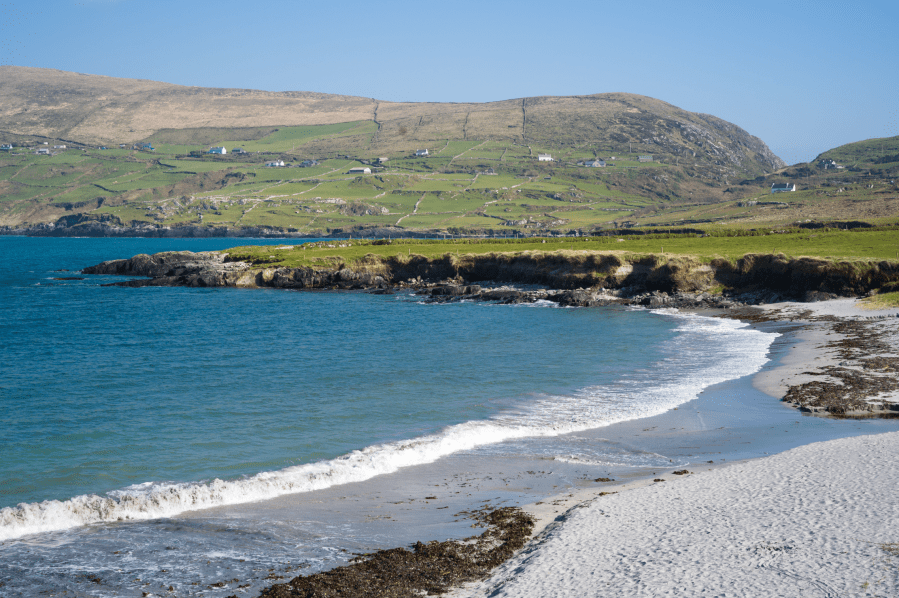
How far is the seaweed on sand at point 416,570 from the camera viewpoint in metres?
11.4

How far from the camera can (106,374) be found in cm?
3256

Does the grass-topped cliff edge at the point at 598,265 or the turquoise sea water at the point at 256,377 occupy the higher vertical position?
the grass-topped cliff edge at the point at 598,265

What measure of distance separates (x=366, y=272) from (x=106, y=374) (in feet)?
159

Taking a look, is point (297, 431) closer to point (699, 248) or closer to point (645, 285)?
point (645, 285)

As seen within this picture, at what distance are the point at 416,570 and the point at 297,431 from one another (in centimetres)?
1135

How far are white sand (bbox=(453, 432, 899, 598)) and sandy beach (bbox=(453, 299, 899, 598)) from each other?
0.9 inches

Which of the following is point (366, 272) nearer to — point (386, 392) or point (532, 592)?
point (386, 392)

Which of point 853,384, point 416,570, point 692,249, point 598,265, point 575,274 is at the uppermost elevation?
point 692,249

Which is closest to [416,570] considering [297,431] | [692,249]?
[297,431]

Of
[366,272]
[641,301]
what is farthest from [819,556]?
[366,272]

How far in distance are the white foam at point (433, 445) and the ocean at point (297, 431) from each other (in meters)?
0.07

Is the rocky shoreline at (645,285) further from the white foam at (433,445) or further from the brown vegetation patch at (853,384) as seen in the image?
the white foam at (433,445)

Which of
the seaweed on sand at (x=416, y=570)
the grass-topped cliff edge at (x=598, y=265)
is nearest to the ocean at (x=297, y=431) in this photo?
the seaweed on sand at (x=416, y=570)

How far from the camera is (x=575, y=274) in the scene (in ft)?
218
